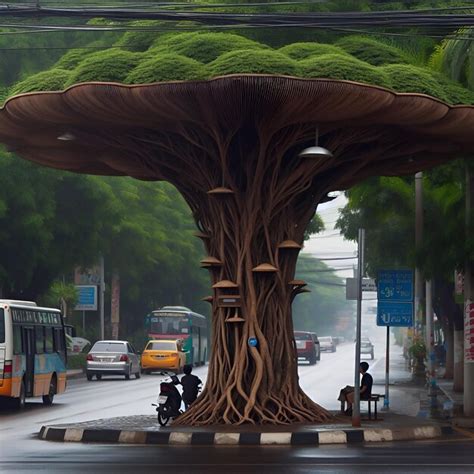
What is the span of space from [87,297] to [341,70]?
150ft

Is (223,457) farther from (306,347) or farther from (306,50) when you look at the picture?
(306,347)

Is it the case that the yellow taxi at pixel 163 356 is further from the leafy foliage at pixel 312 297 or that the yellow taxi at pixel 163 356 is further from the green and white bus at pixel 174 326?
the leafy foliage at pixel 312 297

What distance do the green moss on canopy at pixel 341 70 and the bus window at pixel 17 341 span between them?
1118cm

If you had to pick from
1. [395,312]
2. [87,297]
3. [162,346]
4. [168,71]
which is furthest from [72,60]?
[87,297]

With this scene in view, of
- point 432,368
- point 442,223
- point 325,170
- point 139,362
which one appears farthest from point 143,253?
point 325,170

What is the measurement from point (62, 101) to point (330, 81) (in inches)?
176

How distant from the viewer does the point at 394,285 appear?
28031mm

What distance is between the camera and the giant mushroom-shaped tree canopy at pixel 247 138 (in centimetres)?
1967

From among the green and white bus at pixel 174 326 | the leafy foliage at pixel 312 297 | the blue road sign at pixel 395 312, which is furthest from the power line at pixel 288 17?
the leafy foliage at pixel 312 297

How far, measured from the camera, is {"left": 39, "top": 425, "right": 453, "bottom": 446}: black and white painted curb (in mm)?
19562

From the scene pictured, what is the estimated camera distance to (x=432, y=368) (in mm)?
28562

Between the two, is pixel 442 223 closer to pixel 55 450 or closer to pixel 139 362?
pixel 55 450

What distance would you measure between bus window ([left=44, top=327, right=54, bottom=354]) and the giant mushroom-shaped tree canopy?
851 centimetres

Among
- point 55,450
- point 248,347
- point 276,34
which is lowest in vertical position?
point 55,450
